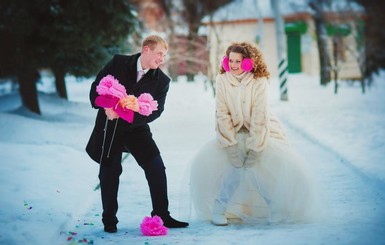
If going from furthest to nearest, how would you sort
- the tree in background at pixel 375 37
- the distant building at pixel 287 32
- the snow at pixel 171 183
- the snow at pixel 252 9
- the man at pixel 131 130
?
the distant building at pixel 287 32 → the snow at pixel 252 9 → the tree in background at pixel 375 37 → the man at pixel 131 130 → the snow at pixel 171 183

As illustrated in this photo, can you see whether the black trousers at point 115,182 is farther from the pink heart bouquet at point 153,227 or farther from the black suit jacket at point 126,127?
the pink heart bouquet at point 153,227

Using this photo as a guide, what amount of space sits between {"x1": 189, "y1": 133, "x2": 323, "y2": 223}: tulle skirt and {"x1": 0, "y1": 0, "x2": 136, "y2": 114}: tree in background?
8.55 m

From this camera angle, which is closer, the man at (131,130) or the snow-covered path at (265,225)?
the snow-covered path at (265,225)

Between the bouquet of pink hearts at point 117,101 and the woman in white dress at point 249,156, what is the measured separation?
0.79 metres

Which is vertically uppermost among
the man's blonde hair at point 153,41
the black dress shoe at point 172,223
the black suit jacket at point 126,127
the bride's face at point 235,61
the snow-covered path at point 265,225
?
the man's blonde hair at point 153,41

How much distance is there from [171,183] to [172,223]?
95.5 inches

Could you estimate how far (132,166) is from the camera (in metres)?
8.95

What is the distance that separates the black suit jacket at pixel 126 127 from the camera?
4828 mm

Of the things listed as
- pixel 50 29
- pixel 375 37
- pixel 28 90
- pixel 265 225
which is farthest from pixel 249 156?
pixel 375 37

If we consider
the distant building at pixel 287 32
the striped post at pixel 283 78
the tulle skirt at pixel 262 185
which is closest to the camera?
the tulle skirt at pixel 262 185

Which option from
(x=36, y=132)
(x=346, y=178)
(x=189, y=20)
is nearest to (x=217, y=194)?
(x=346, y=178)

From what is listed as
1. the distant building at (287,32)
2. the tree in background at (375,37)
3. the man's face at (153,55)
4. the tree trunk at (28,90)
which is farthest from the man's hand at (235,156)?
the distant building at (287,32)

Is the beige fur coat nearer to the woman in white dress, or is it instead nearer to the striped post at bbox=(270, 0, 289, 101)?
the woman in white dress

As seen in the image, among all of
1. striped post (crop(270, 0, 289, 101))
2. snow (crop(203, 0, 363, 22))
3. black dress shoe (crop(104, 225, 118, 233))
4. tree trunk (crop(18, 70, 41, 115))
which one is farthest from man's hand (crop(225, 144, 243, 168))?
snow (crop(203, 0, 363, 22))
